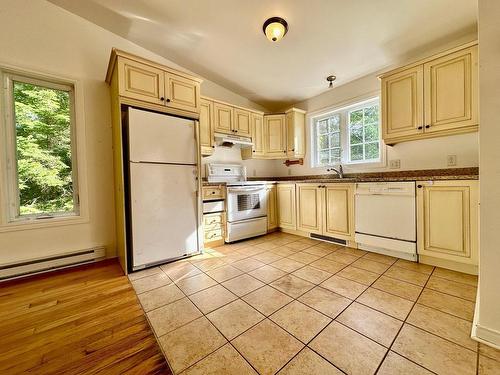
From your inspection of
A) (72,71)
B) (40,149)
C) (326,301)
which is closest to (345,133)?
(326,301)

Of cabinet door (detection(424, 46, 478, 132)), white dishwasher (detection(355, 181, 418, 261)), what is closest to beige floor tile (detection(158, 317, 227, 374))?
white dishwasher (detection(355, 181, 418, 261))

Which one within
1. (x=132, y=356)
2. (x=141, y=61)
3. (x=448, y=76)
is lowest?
(x=132, y=356)

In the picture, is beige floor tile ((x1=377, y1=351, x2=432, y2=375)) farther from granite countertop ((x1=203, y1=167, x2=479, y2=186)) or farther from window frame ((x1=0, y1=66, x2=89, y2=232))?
window frame ((x1=0, y1=66, x2=89, y2=232))

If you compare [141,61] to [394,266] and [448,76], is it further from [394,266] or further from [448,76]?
[394,266]

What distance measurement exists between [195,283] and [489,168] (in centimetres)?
214

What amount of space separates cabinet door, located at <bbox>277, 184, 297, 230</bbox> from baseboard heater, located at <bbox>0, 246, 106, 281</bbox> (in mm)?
2558

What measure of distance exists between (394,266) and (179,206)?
2368 mm

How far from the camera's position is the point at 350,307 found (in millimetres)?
1440

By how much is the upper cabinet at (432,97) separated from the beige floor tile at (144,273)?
3127 millimetres

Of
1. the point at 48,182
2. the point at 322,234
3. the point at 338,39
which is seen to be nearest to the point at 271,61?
the point at 338,39

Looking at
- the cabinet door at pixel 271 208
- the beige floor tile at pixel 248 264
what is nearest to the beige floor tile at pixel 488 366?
the beige floor tile at pixel 248 264

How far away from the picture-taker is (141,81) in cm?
217

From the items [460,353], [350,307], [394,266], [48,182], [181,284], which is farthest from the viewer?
[48,182]

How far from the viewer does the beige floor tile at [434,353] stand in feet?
3.13
